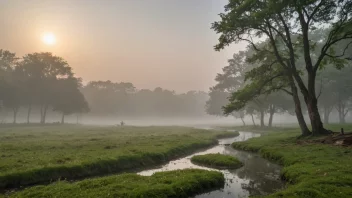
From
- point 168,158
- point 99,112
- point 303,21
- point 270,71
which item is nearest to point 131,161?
point 168,158

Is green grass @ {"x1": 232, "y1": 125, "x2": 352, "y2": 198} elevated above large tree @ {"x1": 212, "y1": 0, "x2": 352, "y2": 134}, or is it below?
below

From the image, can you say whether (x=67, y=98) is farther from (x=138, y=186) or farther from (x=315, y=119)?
(x=138, y=186)

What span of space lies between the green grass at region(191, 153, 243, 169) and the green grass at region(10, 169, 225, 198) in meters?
5.59

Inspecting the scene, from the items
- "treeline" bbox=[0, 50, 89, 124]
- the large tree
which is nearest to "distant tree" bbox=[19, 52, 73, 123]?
"treeline" bbox=[0, 50, 89, 124]

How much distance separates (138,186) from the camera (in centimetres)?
1491

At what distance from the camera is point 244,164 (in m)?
25.3

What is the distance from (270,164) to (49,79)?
92625 mm

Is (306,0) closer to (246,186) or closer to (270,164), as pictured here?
(270,164)

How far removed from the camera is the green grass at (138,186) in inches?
535

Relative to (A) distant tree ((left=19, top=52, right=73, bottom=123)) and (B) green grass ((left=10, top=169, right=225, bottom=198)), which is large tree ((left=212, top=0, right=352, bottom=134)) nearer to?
(B) green grass ((left=10, top=169, right=225, bottom=198))

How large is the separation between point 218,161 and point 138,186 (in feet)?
40.0

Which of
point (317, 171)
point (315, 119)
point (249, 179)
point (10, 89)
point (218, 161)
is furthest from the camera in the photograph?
point (10, 89)

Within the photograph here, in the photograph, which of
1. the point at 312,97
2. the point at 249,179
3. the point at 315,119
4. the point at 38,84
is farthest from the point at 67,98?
the point at 249,179

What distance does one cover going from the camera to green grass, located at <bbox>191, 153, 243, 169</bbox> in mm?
24234
